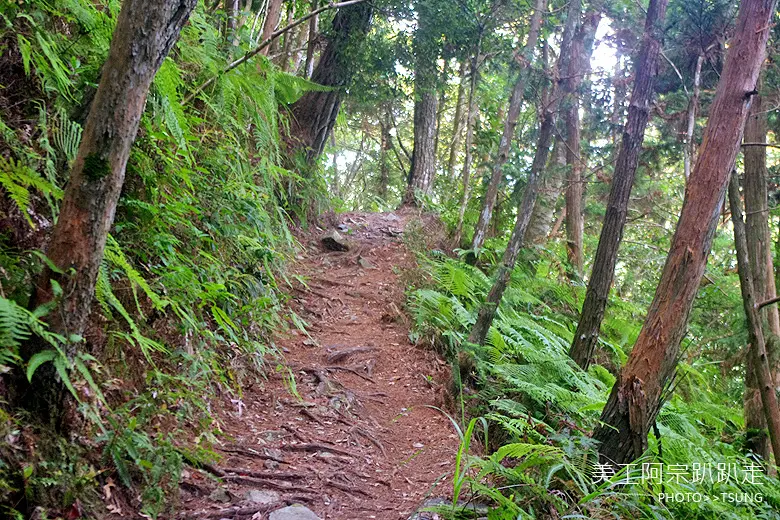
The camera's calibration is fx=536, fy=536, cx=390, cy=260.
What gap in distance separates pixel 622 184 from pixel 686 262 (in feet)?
8.89

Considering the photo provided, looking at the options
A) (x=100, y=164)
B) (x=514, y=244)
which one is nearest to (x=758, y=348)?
(x=514, y=244)

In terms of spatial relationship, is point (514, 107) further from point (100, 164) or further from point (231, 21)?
point (100, 164)

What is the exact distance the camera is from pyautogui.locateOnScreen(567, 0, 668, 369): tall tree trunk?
251 inches

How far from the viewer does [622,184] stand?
6.54 meters

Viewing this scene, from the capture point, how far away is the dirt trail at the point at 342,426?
3.40 metres

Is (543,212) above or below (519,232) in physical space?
above

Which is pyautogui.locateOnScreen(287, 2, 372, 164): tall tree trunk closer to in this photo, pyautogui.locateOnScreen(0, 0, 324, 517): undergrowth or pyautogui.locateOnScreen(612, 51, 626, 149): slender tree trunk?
pyautogui.locateOnScreen(0, 0, 324, 517): undergrowth

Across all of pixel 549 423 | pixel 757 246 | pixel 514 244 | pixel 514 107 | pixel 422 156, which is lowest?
pixel 549 423

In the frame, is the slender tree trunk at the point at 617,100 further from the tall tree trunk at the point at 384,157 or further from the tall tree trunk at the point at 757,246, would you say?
the tall tree trunk at the point at 384,157

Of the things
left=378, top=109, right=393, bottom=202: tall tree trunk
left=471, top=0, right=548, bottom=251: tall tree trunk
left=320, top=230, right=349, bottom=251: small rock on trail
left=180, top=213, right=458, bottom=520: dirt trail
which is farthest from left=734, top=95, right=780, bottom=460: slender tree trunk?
left=378, top=109, right=393, bottom=202: tall tree trunk

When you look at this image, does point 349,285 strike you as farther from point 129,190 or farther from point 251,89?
point 129,190

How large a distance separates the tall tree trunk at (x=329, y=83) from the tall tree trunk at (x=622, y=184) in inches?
165

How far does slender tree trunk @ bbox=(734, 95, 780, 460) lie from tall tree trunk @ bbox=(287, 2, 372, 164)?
584cm

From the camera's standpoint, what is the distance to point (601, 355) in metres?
8.99
